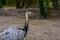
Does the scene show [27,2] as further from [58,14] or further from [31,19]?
[31,19]

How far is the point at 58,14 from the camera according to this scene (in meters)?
11.3

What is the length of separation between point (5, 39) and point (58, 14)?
726 centimetres

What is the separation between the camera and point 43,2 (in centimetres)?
1016

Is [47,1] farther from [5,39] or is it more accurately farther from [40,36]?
[5,39]

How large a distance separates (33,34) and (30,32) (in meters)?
0.28

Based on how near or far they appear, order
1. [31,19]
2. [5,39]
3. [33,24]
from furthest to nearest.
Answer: [31,19] < [33,24] < [5,39]

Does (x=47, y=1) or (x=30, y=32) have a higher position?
(x=47, y=1)

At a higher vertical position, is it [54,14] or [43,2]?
[43,2]

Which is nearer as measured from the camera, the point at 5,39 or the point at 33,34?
the point at 5,39

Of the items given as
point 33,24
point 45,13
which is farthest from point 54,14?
point 33,24

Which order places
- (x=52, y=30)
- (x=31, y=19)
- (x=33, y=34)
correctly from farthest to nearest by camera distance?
(x=31, y=19)
(x=52, y=30)
(x=33, y=34)

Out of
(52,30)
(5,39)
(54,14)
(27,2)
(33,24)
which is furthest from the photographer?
(27,2)

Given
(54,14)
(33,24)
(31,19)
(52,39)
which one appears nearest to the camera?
(52,39)

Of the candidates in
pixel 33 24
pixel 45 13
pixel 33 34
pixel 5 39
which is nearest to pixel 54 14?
pixel 45 13
